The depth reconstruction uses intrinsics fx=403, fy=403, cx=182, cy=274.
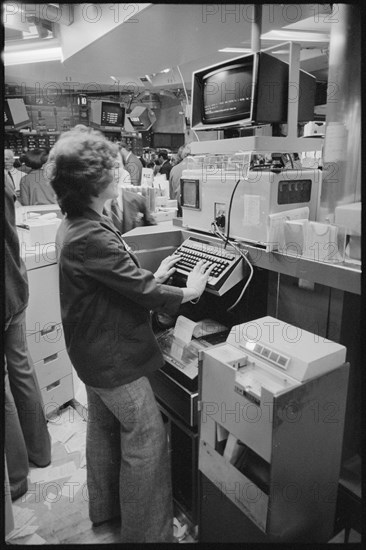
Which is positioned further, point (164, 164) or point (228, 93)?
point (164, 164)

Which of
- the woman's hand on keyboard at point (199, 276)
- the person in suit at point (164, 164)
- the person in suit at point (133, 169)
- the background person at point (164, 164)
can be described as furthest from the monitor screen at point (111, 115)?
the woman's hand on keyboard at point (199, 276)

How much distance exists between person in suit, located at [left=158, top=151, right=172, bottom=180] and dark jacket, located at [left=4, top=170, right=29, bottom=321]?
6.02 metres

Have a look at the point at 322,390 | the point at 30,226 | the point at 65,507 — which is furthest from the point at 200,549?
the point at 30,226

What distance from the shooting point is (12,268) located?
2133mm

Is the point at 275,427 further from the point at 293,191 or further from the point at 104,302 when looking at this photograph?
the point at 293,191

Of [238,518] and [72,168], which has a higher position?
[72,168]

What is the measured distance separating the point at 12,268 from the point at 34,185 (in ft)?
10.6

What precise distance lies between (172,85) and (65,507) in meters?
8.11

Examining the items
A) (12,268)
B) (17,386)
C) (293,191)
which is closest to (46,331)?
(17,386)

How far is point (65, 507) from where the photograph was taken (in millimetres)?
2123

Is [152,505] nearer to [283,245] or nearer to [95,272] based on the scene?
[95,272]

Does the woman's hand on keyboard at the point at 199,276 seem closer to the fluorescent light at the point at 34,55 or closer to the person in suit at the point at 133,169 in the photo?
the person in suit at the point at 133,169

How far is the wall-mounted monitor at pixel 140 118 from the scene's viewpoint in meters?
8.12

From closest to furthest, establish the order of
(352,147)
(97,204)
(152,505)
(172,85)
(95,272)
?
1. (95,272)
2. (97,204)
3. (152,505)
4. (352,147)
5. (172,85)
